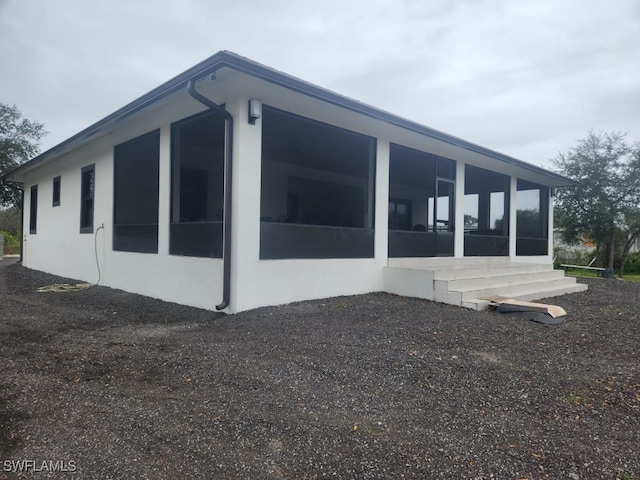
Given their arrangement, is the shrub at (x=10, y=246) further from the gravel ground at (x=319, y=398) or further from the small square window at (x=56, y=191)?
the gravel ground at (x=319, y=398)

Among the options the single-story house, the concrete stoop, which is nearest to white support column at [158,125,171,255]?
the single-story house

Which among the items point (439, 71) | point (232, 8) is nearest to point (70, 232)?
point (232, 8)

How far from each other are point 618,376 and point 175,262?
19.3ft

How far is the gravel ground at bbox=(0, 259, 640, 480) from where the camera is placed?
187 centimetres

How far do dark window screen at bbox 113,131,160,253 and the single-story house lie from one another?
0.03 meters

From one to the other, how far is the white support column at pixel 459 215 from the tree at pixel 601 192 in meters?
9.24

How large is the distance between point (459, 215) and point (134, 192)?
24.6 feet

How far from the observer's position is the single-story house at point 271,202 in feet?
17.3

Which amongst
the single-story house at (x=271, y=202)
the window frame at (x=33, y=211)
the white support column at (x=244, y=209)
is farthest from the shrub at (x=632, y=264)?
the window frame at (x=33, y=211)

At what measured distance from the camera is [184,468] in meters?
1.79

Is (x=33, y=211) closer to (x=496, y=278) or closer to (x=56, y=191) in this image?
(x=56, y=191)

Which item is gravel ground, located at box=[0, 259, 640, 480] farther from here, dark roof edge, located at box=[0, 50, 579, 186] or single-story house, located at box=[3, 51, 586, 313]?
dark roof edge, located at box=[0, 50, 579, 186]

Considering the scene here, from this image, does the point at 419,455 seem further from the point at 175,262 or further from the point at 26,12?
the point at 26,12

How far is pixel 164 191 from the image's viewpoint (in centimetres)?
663
